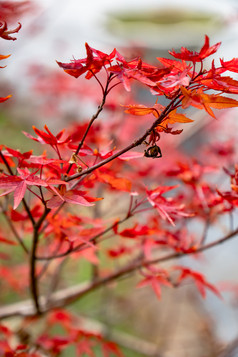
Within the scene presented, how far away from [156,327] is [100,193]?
1180 mm

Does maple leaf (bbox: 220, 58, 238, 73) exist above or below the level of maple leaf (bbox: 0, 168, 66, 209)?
above

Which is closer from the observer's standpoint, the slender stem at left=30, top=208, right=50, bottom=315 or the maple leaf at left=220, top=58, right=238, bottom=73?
the maple leaf at left=220, top=58, right=238, bottom=73

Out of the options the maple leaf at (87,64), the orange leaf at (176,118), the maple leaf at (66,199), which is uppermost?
the maple leaf at (87,64)

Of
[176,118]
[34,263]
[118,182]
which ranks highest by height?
[176,118]

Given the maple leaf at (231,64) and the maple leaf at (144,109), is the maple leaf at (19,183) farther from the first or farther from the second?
the maple leaf at (231,64)

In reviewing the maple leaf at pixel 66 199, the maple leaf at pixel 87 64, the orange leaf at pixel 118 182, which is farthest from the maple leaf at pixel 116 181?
the maple leaf at pixel 87 64

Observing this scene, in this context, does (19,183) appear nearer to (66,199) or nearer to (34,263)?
(66,199)

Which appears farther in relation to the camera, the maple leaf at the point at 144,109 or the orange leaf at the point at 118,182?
the orange leaf at the point at 118,182

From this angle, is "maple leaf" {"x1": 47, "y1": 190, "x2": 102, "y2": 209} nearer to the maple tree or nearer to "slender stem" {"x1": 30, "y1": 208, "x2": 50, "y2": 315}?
the maple tree

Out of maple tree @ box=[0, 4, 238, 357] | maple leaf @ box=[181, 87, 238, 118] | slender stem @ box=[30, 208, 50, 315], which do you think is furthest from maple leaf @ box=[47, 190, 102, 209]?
maple leaf @ box=[181, 87, 238, 118]

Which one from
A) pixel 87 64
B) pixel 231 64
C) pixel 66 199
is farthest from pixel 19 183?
pixel 231 64

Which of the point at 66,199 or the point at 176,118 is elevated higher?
the point at 176,118

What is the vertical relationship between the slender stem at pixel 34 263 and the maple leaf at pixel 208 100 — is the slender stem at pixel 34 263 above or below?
below

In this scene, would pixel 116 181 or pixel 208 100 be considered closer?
pixel 208 100
